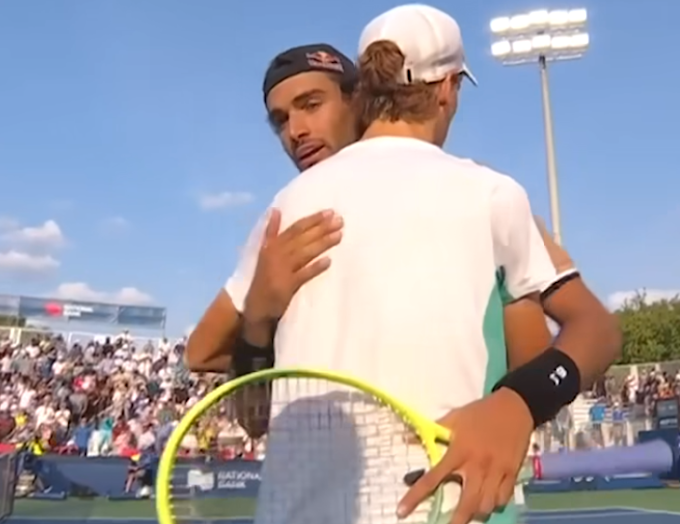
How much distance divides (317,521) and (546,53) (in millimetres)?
21007

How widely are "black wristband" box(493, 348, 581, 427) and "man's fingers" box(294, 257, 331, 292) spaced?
293 mm

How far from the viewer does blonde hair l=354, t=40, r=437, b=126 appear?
5.00 ft

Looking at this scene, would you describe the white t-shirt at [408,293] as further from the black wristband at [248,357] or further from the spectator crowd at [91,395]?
the spectator crowd at [91,395]

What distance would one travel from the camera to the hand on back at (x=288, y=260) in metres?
1.47

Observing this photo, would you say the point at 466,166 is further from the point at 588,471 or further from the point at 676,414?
the point at 676,414

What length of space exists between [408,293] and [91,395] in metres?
18.9

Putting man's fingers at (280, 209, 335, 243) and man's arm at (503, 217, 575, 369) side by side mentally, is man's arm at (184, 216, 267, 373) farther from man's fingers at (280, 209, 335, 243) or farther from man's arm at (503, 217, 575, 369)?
man's arm at (503, 217, 575, 369)

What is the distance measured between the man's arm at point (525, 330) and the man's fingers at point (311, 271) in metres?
0.26

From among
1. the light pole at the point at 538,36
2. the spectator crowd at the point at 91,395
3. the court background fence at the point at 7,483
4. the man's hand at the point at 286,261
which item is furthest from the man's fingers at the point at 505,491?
the light pole at the point at 538,36

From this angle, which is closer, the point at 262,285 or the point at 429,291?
the point at 429,291

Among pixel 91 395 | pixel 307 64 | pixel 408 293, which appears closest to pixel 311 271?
pixel 408 293

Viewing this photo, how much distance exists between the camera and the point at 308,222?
1.49m

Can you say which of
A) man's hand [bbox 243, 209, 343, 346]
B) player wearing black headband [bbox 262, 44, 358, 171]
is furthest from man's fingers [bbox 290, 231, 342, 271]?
player wearing black headband [bbox 262, 44, 358, 171]

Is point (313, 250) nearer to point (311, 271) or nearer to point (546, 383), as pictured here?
point (311, 271)
